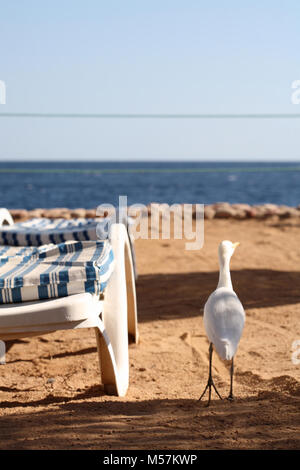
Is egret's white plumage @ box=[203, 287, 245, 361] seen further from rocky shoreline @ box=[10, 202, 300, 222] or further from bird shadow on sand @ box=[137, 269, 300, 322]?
rocky shoreline @ box=[10, 202, 300, 222]

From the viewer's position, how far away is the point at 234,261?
21.8 feet

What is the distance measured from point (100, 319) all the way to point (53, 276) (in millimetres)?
424

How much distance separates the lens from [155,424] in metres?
2.50

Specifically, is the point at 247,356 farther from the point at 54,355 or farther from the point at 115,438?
the point at 115,438

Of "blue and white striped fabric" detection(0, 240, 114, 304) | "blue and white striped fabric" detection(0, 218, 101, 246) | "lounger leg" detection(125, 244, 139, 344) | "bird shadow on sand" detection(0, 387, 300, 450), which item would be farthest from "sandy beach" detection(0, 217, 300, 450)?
"blue and white striped fabric" detection(0, 218, 101, 246)

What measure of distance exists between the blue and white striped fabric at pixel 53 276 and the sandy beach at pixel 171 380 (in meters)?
0.61

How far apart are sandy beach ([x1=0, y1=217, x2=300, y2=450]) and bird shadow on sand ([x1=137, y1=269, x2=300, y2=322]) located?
10mm

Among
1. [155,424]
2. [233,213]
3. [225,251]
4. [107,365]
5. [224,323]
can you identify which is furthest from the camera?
[233,213]

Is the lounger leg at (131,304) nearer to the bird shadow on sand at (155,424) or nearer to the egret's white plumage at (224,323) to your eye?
the bird shadow on sand at (155,424)

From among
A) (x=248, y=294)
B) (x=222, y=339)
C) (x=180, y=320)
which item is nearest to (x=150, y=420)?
(x=222, y=339)

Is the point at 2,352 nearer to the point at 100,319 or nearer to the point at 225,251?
the point at 100,319

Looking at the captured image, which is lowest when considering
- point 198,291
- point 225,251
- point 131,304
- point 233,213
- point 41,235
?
point 198,291

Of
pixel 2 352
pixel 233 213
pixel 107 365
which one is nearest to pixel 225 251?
pixel 107 365

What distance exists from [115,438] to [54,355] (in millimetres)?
1670
